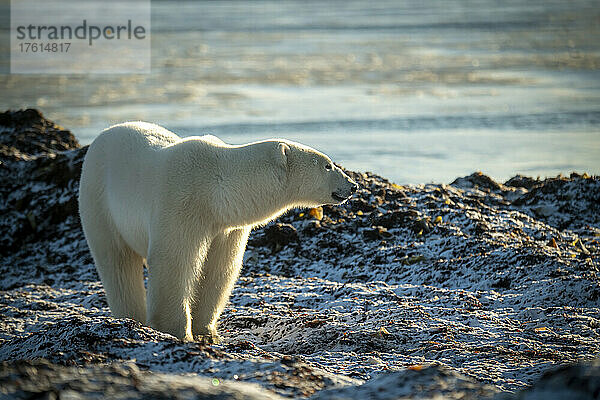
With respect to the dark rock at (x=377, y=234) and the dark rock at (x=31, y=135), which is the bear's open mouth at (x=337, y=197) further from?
the dark rock at (x=31, y=135)

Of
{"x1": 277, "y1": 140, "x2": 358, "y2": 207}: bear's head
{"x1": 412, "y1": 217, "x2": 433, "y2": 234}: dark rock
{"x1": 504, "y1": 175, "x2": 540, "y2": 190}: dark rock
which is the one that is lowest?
{"x1": 412, "y1": 217, "x2": 433, "y2": 234}: dark rock

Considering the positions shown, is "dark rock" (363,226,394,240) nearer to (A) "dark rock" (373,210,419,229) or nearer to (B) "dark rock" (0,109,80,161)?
(A) "dark rock" (373,210,419,229)

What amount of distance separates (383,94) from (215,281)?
38.5 ft

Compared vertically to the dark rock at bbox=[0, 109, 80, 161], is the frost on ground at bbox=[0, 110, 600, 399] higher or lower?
lower

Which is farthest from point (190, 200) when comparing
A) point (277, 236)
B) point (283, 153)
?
point (277, 236)

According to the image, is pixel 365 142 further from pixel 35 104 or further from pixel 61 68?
pixel 61 68

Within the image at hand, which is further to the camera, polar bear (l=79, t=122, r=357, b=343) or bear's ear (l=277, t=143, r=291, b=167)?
bear's ear (l=277, t=143, r=291, b=167)

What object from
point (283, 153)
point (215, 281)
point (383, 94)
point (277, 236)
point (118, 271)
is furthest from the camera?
point (383, 94)

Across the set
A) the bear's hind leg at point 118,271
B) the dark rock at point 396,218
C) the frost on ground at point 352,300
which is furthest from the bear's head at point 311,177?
the dark rock at point 396,218

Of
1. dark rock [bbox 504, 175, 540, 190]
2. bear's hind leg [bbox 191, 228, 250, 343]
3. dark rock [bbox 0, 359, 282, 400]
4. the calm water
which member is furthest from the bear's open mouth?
the calm water

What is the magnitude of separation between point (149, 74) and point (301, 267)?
43.8ft

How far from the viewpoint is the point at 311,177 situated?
4.95m

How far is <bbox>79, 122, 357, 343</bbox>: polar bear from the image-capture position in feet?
15.4

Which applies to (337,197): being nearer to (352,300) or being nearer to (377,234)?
(352,300)
